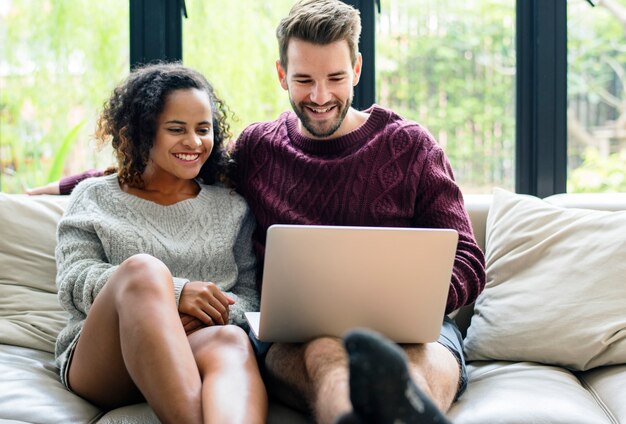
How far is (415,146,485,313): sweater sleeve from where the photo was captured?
1.85m

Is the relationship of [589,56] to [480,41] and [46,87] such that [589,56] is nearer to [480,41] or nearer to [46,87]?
[480,41]

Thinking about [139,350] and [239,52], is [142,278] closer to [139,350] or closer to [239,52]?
[139,350]

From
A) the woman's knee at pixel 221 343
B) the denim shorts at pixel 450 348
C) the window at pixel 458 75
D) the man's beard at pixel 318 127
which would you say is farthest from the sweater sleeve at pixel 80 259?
the window at pixel 458 75

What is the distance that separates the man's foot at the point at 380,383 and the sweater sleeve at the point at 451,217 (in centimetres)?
77

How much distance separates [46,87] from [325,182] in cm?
125

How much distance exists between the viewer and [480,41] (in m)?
2.71

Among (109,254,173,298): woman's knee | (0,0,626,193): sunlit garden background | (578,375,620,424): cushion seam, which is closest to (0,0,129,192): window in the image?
(0,0,626,193): sunlit garden background

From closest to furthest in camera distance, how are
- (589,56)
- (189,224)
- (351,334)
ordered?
(351,334) < (189,224) < (589,56)

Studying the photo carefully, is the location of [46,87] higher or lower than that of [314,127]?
higher

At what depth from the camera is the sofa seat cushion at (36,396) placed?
159 centimetres

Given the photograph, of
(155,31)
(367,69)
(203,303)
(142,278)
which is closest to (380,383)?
(142,278)

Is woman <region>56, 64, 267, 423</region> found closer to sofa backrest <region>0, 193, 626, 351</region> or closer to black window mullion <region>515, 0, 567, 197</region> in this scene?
sofa backrest <region>0, 193, 626, 351</region>

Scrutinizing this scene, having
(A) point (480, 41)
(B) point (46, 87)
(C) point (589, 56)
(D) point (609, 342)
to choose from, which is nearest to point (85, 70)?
(B) point (46, 87)

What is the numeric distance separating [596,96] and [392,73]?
673 mm
